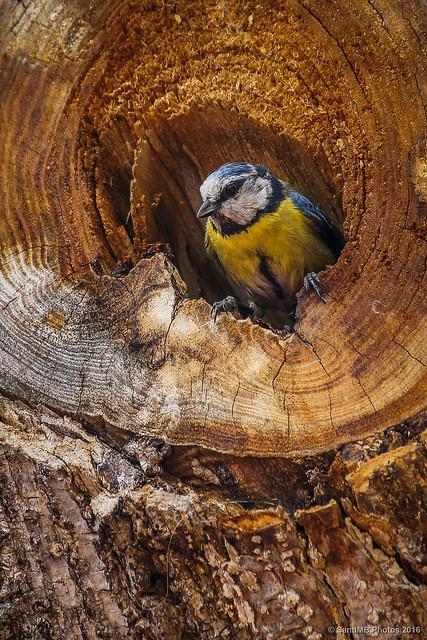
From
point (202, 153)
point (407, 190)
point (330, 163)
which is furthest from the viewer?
point (202, 153)

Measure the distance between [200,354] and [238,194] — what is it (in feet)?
2.82

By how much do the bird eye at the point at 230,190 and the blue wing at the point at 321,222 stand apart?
26cm

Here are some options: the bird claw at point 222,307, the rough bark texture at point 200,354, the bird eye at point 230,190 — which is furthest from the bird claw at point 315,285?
the bird eye at point 230,190

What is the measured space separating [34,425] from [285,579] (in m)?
0.80

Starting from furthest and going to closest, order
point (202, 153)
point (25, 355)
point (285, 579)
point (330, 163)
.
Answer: point (202, 153) < point (330, 163) < point (25, 355) < point (285, 579)

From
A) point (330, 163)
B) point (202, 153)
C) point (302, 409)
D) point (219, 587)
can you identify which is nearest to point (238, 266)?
point (202, 153)

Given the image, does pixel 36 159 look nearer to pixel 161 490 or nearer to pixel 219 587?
pixel 161 490

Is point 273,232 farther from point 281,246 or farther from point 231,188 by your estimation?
point 231,188

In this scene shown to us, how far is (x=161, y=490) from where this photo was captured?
1663mm

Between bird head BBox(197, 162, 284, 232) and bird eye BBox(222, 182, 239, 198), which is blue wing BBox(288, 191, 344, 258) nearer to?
bird head BBox(197, 162, 284, 232)

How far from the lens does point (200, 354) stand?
1.82 meters

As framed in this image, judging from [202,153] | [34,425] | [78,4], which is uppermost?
[78,4]

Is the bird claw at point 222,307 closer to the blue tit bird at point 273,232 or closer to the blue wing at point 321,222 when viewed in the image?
the blue tit bird at point 273,232

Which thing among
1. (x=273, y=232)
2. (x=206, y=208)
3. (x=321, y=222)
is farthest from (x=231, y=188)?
(x=321, y=222)
